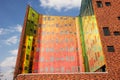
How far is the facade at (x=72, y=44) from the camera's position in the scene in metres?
24.4

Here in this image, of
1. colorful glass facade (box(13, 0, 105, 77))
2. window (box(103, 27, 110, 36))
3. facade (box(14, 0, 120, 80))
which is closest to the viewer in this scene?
facade (box(14, 0, 120, 80))

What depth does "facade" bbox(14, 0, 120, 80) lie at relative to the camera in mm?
24380

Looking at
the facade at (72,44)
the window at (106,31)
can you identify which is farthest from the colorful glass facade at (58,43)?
the window at (106,31)

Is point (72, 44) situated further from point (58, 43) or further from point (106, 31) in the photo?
point (106, 31)

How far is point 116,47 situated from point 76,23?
1824cm

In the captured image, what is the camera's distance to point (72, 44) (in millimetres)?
38344

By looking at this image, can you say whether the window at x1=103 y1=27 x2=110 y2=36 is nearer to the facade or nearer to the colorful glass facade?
the facade

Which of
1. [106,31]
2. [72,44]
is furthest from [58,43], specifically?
[106,31]

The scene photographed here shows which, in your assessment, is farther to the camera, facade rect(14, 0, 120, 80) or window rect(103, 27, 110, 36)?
window rect(103, 27, 110, 36)

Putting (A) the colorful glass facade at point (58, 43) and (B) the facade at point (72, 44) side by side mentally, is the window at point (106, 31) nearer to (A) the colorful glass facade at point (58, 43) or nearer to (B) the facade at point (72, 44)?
(B) the facade at point (72, 44)

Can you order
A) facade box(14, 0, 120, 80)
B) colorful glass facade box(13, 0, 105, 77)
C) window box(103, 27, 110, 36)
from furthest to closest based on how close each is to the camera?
colorful glass facade box(13, 0, 105, 77) → window box(103, 27, 110, 36) → facade box(14, 0, 120, 80)

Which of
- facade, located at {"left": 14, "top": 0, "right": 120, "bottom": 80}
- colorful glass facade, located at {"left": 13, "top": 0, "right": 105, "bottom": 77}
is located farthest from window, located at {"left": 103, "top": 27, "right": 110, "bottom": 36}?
colorful glass facade, located at {"left": 13, "top": 0, "right": 105, "bottom": 77}

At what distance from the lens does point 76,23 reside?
41.5 metres

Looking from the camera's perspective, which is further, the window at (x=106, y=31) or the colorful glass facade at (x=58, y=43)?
the colorful glass facade at (x=58, y=43)
